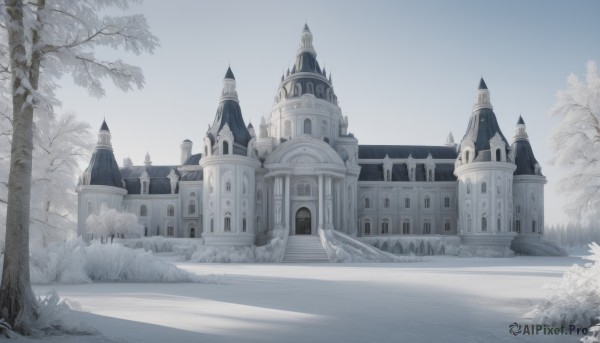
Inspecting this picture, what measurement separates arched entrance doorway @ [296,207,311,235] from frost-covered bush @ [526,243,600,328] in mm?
42537

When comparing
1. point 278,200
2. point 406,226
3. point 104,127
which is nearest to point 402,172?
point 406,226

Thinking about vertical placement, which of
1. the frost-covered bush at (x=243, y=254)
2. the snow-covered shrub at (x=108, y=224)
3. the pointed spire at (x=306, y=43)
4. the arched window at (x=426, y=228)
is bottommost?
the frost-covered bush at (x=243, y=254)

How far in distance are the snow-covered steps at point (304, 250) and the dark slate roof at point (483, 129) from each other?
23.5m

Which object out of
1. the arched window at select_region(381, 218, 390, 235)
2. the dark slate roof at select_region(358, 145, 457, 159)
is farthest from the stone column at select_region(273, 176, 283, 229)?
the dark slate roof at select_region(358, 145, 457, 159)

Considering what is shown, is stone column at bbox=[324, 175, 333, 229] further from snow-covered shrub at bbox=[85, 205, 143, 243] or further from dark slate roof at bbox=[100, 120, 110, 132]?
dark slate roof at bbox=[100, 120, 110, 132]

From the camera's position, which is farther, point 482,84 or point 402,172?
point 402,172

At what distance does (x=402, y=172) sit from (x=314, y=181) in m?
18.2

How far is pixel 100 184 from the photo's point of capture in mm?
61500

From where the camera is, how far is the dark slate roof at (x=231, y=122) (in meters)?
52.3

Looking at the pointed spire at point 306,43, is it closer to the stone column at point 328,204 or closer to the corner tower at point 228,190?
the corner tower at point 228,190

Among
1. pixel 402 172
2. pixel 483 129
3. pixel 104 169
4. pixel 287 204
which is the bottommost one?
pixel 287 204

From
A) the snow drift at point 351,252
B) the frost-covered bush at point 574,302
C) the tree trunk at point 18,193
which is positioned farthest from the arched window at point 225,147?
the frost-covered bush at point 574,302

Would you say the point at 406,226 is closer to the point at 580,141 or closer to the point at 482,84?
the point at 482,84

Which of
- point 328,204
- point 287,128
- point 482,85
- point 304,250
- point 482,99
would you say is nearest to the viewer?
point 304,250
